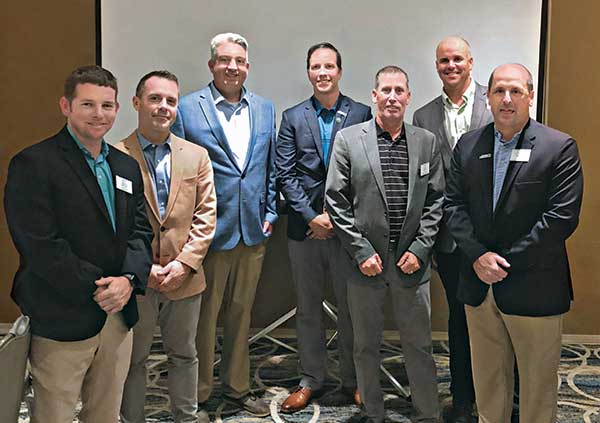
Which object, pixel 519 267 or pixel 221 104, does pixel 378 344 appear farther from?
pixel 221 104

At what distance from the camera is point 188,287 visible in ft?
9.61

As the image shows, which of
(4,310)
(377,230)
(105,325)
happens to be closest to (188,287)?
(105,325)

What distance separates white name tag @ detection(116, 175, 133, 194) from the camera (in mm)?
2449

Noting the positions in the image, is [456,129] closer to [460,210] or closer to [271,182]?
[460,210]

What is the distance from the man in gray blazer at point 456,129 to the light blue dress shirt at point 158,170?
1.32 meters

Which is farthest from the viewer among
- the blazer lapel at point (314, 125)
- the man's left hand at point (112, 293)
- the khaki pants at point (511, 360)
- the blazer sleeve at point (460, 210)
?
the blazer lapel at point (314, 125)

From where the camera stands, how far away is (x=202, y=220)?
299cm

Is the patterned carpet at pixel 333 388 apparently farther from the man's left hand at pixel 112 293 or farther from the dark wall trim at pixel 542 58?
the dark wall trim at pixel 542 58

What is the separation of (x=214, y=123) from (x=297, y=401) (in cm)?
148

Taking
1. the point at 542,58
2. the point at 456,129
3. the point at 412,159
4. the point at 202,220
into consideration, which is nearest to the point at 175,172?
the point at 202,220

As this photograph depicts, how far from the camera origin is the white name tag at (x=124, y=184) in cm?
245

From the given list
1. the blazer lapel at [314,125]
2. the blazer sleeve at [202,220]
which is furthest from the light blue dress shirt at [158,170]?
the blazer lapel at [314,125]

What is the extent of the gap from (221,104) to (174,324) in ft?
3.79

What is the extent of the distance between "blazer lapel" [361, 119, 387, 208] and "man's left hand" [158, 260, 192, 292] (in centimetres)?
94
